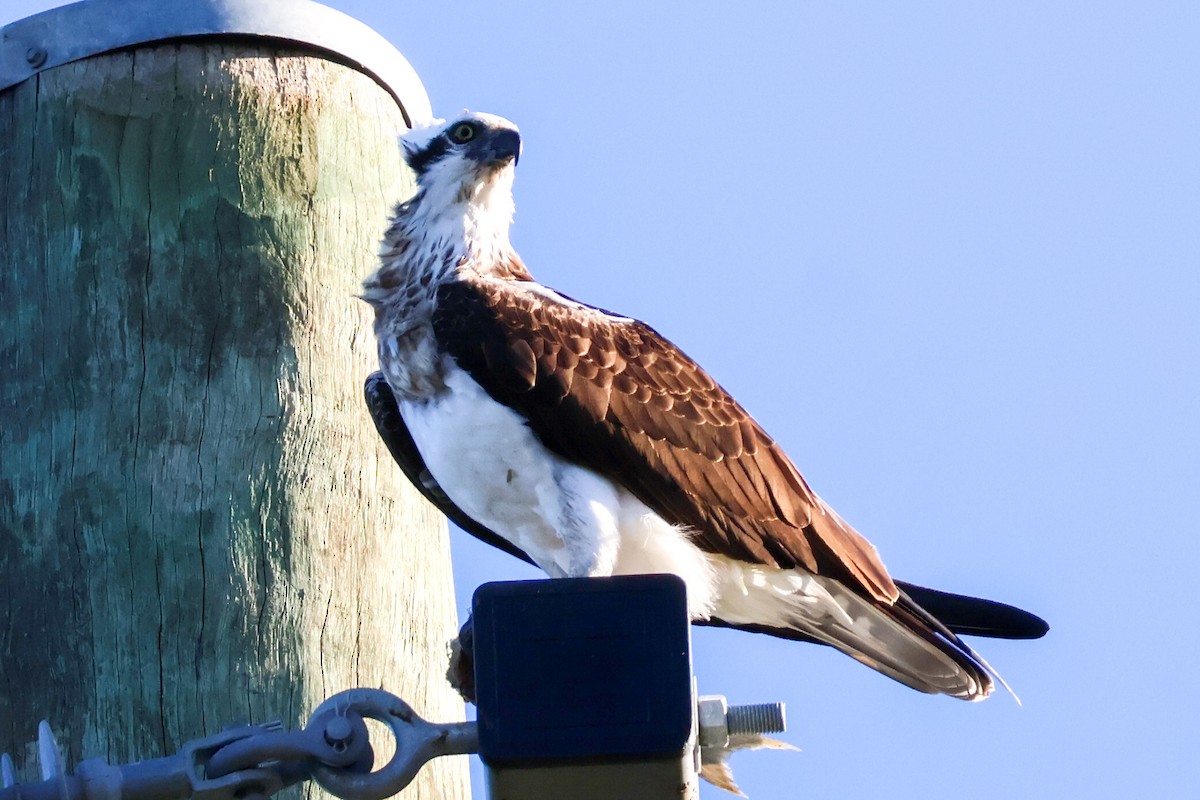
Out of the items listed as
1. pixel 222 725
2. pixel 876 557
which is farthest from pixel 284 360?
pixel 876 557

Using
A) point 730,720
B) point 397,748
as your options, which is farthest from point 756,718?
point 397,748

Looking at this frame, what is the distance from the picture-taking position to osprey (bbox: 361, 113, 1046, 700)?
162 inches

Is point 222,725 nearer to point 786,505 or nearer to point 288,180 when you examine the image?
point 288,180

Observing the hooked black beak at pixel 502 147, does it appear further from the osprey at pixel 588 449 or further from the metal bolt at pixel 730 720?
the metal bolt at pixel 730 720

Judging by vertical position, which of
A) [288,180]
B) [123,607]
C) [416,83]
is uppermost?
[416,83]

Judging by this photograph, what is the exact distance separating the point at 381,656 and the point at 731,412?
128 centimetres

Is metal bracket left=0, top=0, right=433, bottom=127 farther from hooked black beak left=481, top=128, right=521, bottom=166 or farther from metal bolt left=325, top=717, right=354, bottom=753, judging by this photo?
metal bolt left=325, top=717, right=354, bottom=753

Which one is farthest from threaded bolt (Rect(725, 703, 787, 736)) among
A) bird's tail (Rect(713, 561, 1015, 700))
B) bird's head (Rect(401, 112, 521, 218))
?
bird's head (Rect(401, 112, 521, 218))

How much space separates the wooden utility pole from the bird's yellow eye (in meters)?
0.18

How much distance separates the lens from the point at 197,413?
379 centimetres

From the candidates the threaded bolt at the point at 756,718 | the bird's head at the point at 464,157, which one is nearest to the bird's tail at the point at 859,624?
the bird's head at the point at 464,157

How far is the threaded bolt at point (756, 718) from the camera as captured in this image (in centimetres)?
282

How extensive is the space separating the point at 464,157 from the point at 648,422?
814mm

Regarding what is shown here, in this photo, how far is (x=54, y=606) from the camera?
361 cm
